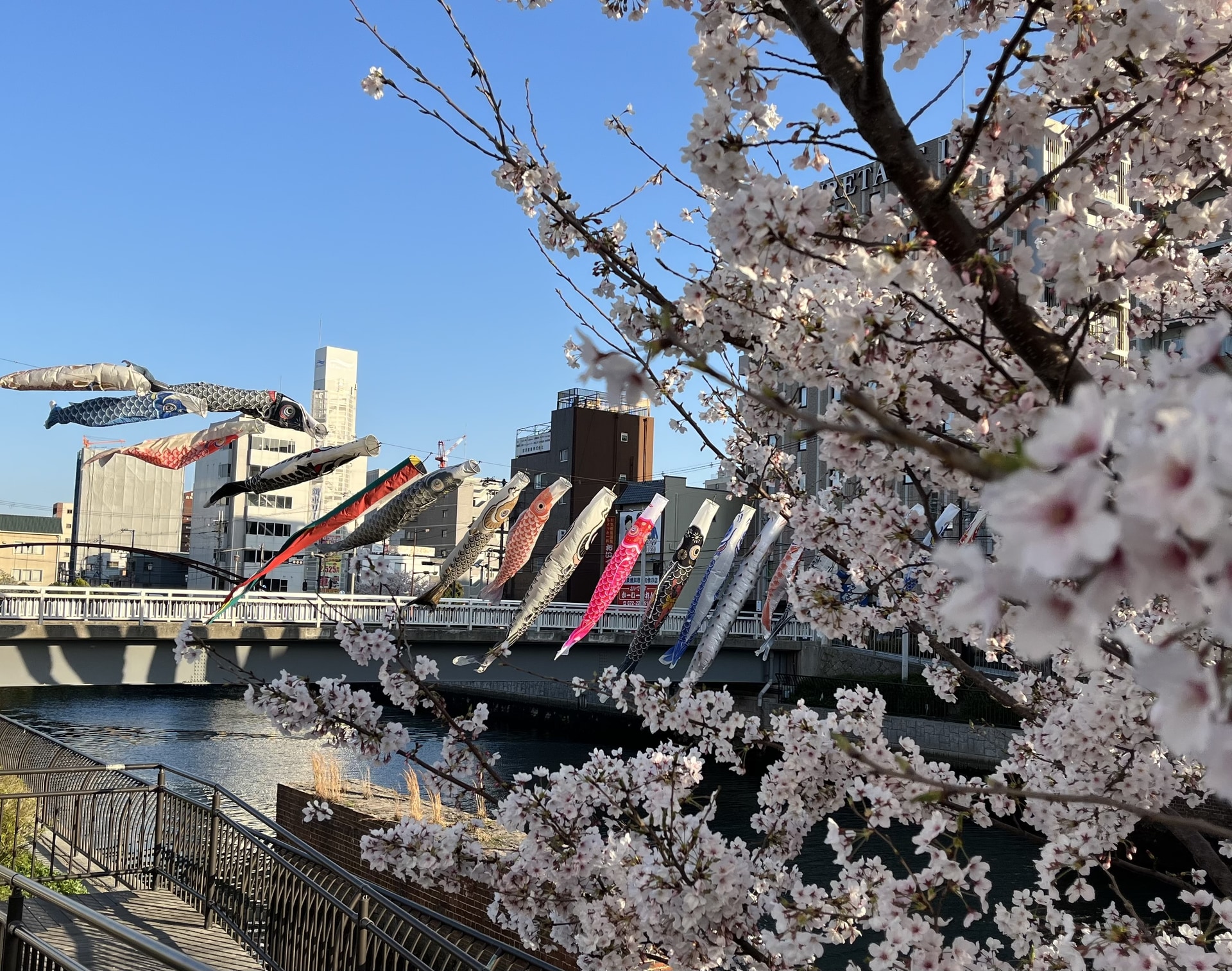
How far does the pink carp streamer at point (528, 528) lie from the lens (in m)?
18.8

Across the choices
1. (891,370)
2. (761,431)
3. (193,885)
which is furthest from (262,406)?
(891,370)

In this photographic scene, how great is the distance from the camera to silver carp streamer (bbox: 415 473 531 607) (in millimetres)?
18172

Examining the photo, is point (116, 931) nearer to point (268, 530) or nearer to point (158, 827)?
point (158, 827)

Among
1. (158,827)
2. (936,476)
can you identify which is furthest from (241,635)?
(936,476)

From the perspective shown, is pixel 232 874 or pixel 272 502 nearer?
pixel 232 874

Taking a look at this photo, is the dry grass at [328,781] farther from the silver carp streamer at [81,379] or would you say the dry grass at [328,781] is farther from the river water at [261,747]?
the silver carp streamer at [81,379]

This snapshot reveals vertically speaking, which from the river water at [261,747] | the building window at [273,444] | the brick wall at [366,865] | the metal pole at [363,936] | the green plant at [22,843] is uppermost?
the building window at [273,444]

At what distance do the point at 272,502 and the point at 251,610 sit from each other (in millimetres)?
46073

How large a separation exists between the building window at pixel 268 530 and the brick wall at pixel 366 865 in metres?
51.0

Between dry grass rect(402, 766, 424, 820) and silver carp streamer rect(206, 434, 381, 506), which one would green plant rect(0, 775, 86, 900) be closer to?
dry grass rect(402, 766, 424, 820)

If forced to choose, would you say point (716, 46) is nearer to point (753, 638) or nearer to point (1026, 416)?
point (1026, 416)

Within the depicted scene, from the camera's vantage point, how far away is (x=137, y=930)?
6266mm

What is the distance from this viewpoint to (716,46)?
3023 millimetres

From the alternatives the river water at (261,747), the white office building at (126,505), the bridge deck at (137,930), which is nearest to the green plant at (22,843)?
the bridge deck at (137,930)
